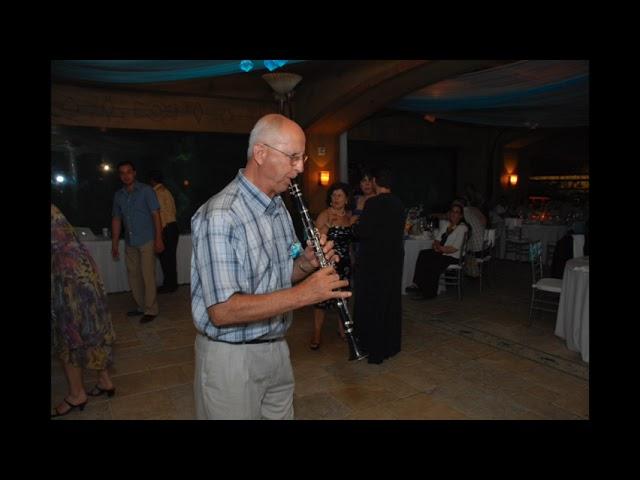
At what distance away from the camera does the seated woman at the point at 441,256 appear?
606cm

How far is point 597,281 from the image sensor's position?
2369 millimetres

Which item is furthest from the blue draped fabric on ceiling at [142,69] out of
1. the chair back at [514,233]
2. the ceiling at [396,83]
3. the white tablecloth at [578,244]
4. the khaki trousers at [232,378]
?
the chair back at [514,233]

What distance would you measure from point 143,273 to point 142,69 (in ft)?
7.59

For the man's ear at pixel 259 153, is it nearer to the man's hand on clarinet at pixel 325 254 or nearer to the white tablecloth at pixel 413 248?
the man's hand on clarinet at pixel 325 254

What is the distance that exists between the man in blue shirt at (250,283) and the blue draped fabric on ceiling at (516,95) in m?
4.54

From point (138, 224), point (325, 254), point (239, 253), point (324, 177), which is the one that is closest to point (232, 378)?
point (239, 253)

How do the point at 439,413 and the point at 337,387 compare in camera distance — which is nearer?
the point at 439,413

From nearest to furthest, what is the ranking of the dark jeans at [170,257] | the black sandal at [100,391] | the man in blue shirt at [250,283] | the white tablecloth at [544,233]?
the man in blue shirt at [250,283], the black sandal at [100,391], the dark jeans at [170,257], the white tablecloth at [544,233]

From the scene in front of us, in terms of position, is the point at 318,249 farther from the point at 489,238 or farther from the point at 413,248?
the point at 489,238

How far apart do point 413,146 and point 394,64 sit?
7124mm

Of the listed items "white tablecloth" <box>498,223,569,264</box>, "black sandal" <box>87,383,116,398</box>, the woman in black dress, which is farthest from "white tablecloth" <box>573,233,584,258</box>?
"black sandal" <box>87,383,116,398</box>

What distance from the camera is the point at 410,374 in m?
3.73
